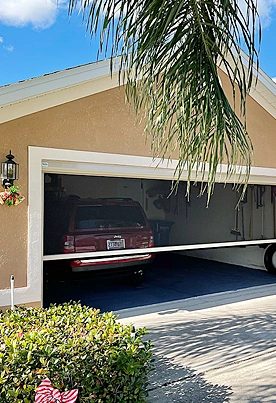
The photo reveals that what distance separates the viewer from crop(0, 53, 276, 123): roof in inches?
195

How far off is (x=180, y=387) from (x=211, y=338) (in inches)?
62.1

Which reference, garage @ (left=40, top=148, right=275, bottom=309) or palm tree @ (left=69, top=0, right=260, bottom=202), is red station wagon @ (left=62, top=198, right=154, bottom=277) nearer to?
garage @ (left=40, top=148, right=275, bottom=309)

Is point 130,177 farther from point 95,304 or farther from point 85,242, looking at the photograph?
point 95,304

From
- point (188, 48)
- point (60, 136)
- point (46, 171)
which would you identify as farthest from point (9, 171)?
point (188, 48)

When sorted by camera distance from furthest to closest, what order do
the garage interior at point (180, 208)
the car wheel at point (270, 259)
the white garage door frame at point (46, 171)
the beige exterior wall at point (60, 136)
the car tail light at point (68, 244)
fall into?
1. the car wheel at point (270, 259)
2. the car tail light at point (68, 244)
3. the garage interior at point (180, 208)
4. the white garage door frame at point (46, 171)
5. the beige exterior wall at point (60, 136)

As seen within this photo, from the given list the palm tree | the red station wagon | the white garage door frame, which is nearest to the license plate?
the red station wagon

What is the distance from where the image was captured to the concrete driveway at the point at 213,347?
3604 mm

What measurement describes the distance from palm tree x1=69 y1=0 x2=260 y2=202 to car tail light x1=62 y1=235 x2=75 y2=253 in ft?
12.3

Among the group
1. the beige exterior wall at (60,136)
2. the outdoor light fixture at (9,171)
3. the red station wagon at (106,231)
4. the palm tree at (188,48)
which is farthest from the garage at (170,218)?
the palm tree at (188,48)

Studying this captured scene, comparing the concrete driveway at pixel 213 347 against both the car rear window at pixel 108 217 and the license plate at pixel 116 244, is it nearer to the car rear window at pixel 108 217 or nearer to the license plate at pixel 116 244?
the license plate at pixel 116 244

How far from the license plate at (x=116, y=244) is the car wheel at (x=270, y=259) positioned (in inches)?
204

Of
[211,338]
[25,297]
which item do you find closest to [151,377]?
[211,338]

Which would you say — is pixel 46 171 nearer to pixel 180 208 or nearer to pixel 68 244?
pixel 68 244

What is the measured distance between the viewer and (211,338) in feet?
16.9
